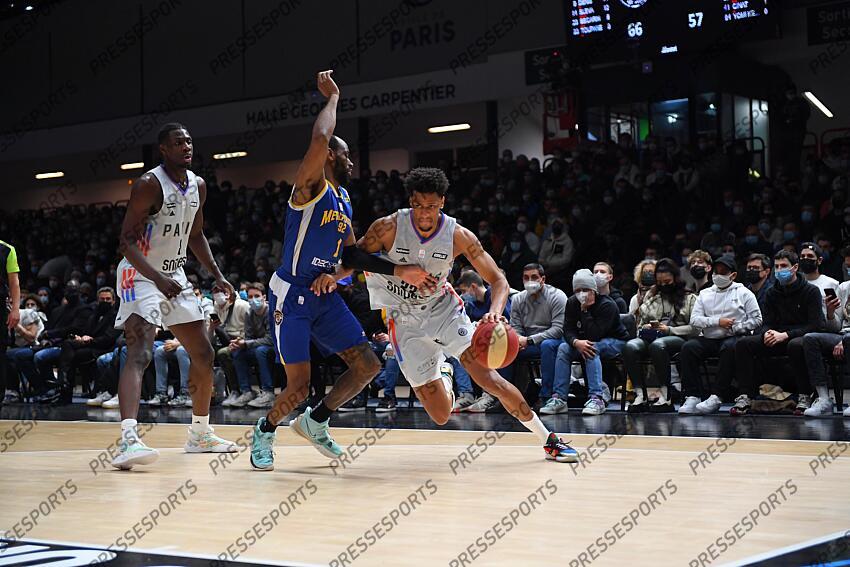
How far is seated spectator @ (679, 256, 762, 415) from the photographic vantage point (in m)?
8.05

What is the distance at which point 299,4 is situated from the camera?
20.7m

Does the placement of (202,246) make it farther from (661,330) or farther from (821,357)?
(821,357)

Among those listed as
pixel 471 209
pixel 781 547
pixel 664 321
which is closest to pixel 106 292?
pixel 471 209

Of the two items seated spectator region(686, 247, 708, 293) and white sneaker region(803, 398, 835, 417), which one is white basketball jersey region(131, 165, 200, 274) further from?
seated spectator region(686, 247, 708, 293)

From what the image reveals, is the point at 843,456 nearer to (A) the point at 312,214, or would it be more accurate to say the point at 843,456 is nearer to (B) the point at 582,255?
(A) the point at 312,214

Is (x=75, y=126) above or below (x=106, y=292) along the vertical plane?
above

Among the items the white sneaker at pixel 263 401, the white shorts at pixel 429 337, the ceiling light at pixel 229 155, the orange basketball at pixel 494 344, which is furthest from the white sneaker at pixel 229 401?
the ceiling light at pixel 229 155

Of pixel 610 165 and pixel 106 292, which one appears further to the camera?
pixel 610 165

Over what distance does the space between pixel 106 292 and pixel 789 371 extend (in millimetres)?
7636

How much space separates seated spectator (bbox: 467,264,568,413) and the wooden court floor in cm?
278

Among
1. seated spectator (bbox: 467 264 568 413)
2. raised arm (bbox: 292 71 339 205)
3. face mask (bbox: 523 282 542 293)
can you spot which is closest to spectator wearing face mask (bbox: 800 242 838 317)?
seated spectator (bbox: 467 264 568 413)

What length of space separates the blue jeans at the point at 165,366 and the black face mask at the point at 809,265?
6233mm

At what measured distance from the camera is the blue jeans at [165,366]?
417 inches

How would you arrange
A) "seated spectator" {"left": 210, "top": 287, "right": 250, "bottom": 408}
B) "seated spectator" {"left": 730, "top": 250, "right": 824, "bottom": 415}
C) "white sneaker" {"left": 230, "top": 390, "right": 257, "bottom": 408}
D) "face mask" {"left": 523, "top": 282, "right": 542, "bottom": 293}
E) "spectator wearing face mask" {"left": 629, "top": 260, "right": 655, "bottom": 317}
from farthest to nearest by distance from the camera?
"seated spectator" {"left": 210, "top": 287, "right": 250, "bottom": 408} < "white sneaker" {"left": 230, "top": 390, "right": 257, "bottom": 408} < "spectator wearing face mask" {"left": 629, "top": 260, "right": 655, "bottom": 317} < "face mask" {"left": 523, "top": 282, "right": 542, "bottom": 293} < "seated spectator" {"left": 730, "top": 250, "right": 824, "bottom": 415}
